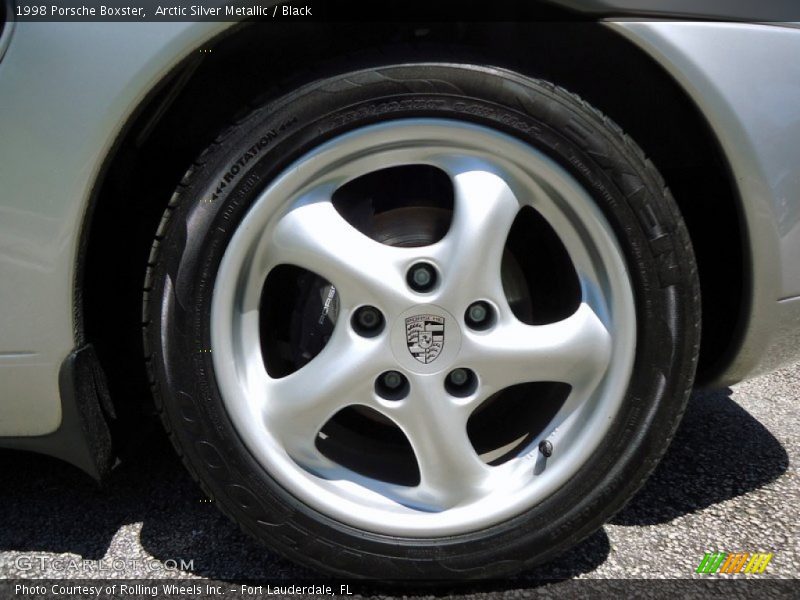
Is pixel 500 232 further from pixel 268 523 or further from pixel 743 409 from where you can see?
pixel 743 409

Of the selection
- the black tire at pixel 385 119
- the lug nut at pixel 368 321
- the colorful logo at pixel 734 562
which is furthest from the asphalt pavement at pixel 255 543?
the lug nut at pixel 368 321

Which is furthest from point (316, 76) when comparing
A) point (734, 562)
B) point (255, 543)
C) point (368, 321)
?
point (734, 562)

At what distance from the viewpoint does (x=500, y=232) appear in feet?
3.95

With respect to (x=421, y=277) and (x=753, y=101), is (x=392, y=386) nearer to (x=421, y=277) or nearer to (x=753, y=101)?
(x=421, y=277)

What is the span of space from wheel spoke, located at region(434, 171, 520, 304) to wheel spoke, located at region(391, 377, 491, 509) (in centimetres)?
19

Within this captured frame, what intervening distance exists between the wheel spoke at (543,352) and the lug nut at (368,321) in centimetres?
17

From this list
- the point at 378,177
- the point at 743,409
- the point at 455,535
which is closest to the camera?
the point at 455,535

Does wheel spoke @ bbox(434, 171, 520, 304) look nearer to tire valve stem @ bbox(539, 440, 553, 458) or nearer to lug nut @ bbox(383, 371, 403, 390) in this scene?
lug nut @ bbox(383, 371, 403, 390)

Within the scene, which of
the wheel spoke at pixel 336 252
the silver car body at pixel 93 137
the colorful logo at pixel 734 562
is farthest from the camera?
the colorful logo at pixel 734 562

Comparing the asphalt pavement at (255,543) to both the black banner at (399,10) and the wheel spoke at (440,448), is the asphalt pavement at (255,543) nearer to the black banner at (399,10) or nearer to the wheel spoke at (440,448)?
the wheel spoke at (440,448)

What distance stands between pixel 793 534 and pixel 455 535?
71 centimetres

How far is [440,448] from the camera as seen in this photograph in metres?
1.26

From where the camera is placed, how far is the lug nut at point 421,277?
1211mm

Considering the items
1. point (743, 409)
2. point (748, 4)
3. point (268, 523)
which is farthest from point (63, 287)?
point (743, 409)
